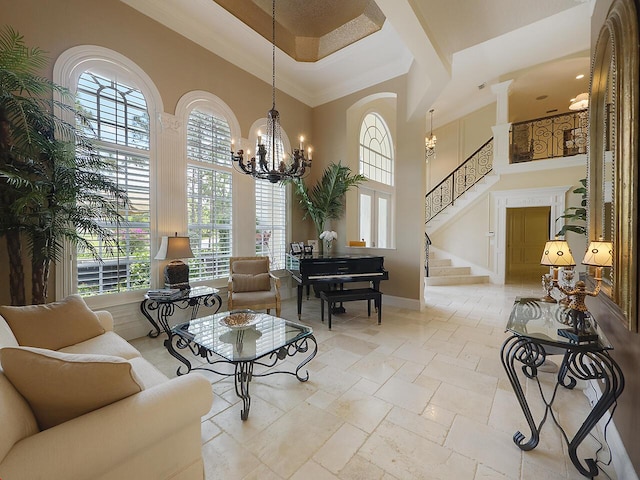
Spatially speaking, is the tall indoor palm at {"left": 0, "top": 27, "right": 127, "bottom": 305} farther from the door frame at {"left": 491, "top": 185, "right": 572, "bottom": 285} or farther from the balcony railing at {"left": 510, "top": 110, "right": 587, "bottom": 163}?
the balcony railing at {"left": 510, "top": 110, "right": 587, "bottom": 163}

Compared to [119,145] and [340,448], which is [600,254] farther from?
[119,145]

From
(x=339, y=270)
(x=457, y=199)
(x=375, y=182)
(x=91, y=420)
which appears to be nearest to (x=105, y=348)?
(x=91, y=420)

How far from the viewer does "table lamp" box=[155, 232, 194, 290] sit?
10.8 ft

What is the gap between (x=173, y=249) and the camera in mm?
3318

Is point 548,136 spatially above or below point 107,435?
above

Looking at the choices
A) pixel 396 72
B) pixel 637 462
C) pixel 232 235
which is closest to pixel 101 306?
pixel 232 235

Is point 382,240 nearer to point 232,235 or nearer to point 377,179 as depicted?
point 377,179

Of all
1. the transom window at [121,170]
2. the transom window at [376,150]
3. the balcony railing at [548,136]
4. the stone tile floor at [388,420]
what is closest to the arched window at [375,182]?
the transom window at [376,150]

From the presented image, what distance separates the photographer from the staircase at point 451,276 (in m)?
6.86

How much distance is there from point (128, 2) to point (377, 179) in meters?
5.26

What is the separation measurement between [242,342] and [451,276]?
634 cm

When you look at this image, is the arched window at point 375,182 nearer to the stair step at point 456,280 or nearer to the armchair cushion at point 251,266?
the stair step at point 456,280

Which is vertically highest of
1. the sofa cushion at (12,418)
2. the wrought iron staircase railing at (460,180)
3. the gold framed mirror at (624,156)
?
the wrought iron staircase railing at (460,180)

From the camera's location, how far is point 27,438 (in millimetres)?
946
